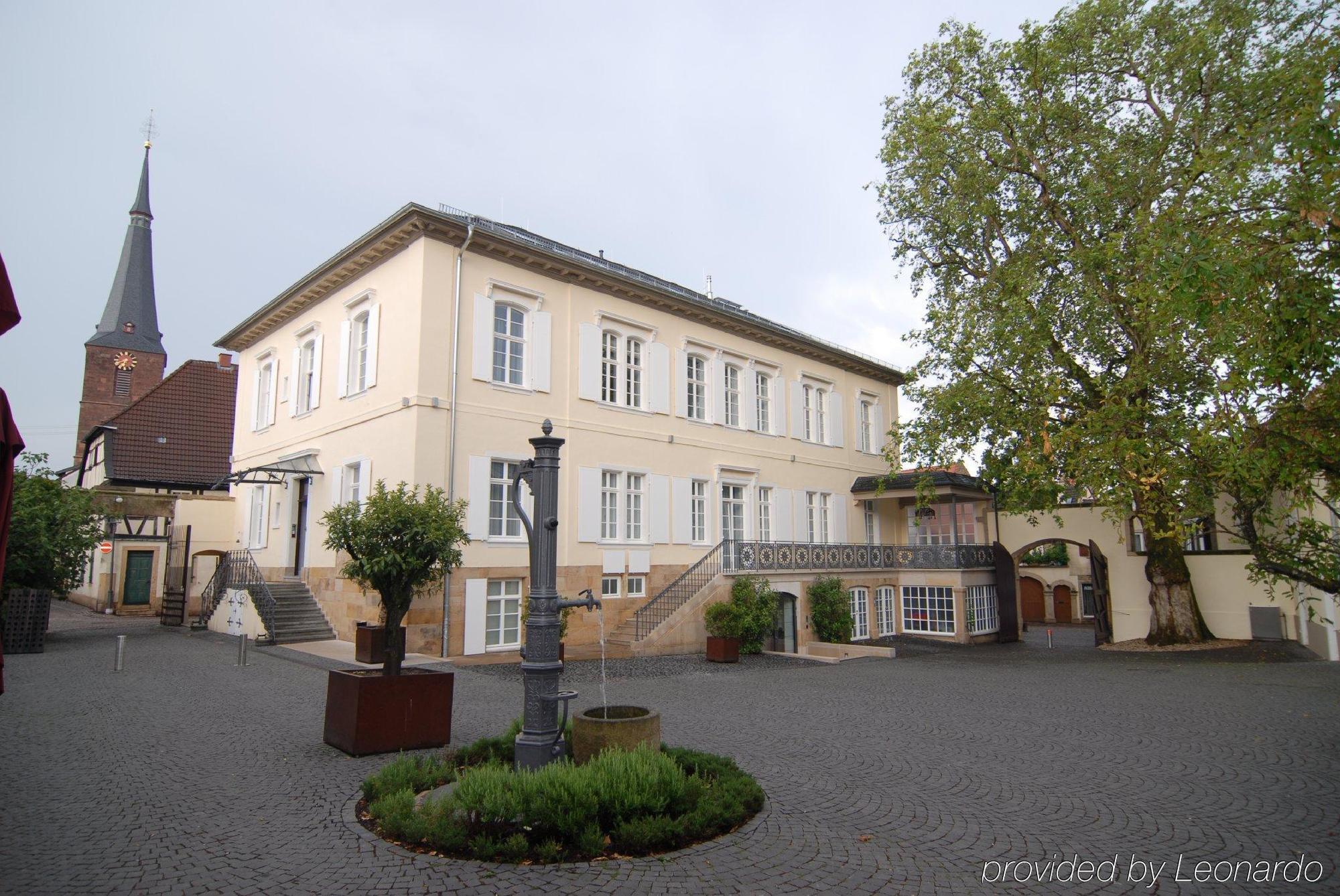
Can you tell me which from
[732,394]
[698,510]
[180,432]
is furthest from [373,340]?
[180,432]

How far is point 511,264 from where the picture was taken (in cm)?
1856

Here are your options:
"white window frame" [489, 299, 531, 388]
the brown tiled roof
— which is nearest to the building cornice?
"white window frame" [489, 299, 531, 388]

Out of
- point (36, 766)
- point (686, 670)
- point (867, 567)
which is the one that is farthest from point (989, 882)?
point (867, 567)

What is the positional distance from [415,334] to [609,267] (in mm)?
7995

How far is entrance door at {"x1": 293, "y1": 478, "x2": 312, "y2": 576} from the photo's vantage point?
815 inches

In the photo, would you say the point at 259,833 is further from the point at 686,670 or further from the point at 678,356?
the point at 678,356

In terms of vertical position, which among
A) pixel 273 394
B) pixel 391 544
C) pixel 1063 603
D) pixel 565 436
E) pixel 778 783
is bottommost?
pixel 778 783

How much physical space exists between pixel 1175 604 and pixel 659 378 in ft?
46.3

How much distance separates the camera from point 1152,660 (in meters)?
18.0

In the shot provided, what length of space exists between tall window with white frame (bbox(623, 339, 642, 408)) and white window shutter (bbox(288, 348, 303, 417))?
28.5 feet

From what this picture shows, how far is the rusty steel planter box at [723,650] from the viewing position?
17.0m

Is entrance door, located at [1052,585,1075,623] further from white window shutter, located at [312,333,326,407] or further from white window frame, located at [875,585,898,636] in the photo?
white window shutter, located at [312,333,326,407]

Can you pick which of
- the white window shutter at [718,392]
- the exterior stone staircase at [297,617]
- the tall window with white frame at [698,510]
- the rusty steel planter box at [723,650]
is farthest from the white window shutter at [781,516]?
the exterior stone staircase at [297,617]

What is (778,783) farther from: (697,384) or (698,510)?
(697,384)
